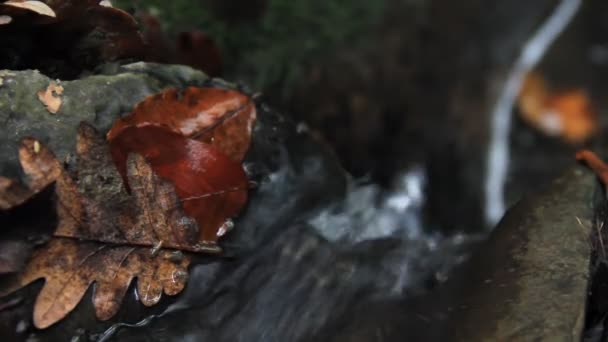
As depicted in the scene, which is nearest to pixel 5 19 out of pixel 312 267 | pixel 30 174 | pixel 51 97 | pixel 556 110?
pixel 51 97

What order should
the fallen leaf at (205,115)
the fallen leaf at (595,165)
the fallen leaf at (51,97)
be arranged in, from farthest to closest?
the fallen leaf at (595,165) < the fallen leaf at (205,115) < the fallen leaf at (51,97)

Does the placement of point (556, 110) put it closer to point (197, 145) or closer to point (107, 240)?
point (197, 145)

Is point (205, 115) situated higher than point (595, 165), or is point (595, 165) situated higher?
point (205, 115)

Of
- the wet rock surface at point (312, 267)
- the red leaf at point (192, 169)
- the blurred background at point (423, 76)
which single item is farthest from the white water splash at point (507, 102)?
the red leaf at point (192, 169)

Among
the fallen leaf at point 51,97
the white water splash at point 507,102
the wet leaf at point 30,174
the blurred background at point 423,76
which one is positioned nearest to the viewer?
the wet leaf at point 30,174

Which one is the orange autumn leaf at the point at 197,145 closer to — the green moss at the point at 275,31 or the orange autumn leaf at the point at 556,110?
the green moss at the point at 275,31

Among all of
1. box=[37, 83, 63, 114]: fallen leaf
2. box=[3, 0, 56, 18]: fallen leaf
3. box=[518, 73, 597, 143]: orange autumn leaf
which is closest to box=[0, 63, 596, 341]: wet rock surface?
box=[37, 83, 63, 114]: fallen leaf

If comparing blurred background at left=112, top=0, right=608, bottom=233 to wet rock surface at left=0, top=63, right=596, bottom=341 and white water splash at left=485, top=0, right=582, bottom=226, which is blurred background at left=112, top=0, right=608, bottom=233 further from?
wet rock surface at left=0, top=63, right=596, bottom=341
